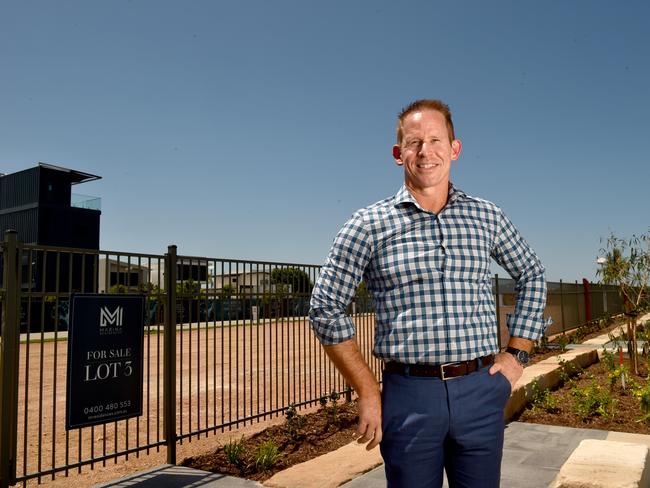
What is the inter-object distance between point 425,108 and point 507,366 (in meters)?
1.05

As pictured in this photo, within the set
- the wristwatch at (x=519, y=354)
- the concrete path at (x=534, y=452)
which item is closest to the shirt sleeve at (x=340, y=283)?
the wristwatch at (x=519, y=354)

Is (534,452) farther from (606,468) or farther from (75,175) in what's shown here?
(75,175)

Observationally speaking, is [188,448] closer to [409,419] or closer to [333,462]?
[333,462]

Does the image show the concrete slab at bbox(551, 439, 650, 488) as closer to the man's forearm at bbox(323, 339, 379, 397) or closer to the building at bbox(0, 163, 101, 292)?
the man's forearm at bbox(323, 339, 379, 397)

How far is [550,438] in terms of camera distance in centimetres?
607

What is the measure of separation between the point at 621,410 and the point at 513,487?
137 inches

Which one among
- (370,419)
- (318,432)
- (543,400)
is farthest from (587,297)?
(370,419)

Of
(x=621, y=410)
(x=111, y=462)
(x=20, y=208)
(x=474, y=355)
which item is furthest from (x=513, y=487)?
(x=20, y=208)

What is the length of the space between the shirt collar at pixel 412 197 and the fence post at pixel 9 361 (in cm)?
326

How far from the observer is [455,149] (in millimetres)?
2359

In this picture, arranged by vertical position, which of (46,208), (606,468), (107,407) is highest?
(46,208)

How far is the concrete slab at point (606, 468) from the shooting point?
3551mm

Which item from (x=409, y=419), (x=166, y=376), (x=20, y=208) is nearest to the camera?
(x=409, y=419)

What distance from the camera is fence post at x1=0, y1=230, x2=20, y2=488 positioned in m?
4.23
